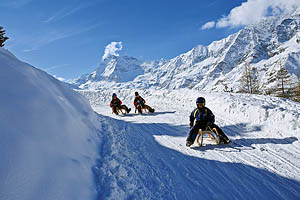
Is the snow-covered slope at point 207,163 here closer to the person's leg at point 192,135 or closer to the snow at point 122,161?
the snow at point 122,161

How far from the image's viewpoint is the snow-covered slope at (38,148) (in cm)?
263

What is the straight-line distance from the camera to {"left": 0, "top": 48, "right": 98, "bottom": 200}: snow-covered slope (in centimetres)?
263

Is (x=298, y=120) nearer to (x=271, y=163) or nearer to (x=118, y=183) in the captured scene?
(x=271, y=163)

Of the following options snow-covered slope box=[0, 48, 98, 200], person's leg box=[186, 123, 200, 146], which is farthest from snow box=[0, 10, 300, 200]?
person's leg box=[186, 123, 200, 146]

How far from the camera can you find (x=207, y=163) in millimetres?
4273

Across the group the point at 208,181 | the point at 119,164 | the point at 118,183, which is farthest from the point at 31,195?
the point at 208,181

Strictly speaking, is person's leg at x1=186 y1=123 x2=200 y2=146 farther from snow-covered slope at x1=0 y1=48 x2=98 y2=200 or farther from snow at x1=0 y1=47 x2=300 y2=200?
snow-covered slope at x1=0 y1=48 x2=98 y2=200

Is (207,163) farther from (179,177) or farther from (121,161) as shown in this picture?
(121,161)

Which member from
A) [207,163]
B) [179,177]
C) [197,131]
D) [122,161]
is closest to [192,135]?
[197,131]

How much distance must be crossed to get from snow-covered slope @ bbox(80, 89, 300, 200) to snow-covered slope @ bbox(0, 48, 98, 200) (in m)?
0.48

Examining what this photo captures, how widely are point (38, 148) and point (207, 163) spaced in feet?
11.6

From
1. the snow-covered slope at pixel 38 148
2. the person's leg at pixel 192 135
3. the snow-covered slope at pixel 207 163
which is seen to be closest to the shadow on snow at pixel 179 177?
the snow-covered slope at pixel 207 163

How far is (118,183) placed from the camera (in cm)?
352

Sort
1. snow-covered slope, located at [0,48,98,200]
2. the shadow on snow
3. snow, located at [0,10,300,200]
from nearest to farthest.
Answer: snow-covered slope, located at [0,48,98,200], snow, located at [0,10,300,200], the shadow on snow
